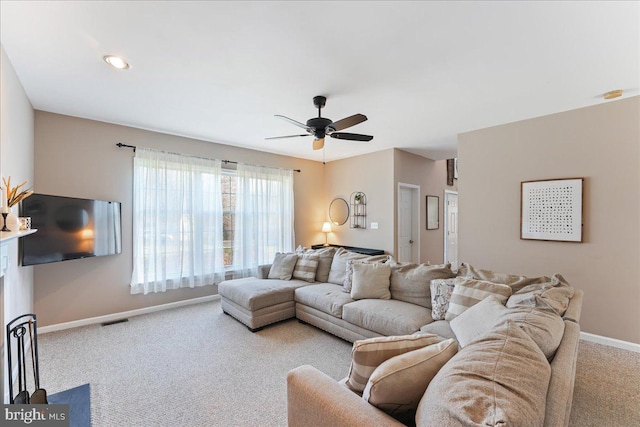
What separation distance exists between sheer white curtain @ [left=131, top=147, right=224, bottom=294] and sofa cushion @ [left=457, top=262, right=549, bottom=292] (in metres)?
Result: 3.58

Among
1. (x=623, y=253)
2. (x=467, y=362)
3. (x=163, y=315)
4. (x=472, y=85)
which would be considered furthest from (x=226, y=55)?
(x=623, y=253)

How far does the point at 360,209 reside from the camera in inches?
220

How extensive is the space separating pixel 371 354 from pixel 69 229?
3.52 meters

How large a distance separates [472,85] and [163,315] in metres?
4.67

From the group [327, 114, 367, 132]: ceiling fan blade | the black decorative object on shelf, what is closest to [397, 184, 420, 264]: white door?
the black decorative object on shelf

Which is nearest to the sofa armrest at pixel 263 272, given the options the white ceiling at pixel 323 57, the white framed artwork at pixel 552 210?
the white ceiling at pixel 323 57

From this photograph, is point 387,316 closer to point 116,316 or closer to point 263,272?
point 263,272

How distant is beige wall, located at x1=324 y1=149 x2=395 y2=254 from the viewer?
16.9 feet

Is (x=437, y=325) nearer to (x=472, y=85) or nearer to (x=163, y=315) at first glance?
(x=472, y=85)

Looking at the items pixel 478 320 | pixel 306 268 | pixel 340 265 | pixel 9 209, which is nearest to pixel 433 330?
pixel 478 320

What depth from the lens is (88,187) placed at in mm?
3586

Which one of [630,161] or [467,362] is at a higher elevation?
[630,161]

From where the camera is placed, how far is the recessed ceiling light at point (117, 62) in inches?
88.1

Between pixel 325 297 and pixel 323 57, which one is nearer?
pixel 323 57
